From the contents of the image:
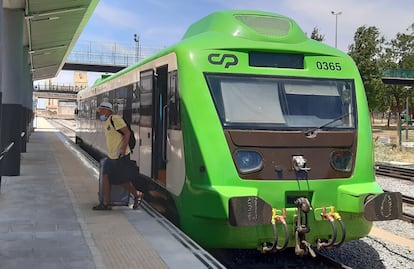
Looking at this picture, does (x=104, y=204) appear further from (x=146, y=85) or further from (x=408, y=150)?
(x=408, y=150)

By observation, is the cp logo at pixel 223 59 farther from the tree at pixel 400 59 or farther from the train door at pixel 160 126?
the tree at pixel 400 59

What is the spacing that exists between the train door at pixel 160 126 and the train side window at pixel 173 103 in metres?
0.38

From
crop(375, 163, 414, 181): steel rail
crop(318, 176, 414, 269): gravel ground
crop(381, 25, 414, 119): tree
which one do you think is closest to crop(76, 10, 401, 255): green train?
crop(318, 176, 414, 269): gravel ground

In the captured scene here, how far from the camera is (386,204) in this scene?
21.0 ft

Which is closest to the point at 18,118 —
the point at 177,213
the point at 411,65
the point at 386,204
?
the point at 177,213

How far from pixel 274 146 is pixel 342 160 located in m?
1.03

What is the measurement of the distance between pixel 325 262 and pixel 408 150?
84.4 feet

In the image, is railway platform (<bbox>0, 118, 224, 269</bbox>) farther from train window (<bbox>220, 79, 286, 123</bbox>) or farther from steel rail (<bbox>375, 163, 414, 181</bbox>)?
steel rail (<bbox>375, 163, 414, 181</bbox>)

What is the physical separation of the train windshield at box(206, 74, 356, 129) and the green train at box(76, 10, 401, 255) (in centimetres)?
1

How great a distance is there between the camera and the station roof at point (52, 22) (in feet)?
48.3

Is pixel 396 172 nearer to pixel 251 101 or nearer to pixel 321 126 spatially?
pixel 321 126

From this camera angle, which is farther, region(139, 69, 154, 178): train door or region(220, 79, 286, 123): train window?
region(139, 69, 154, 178): train door

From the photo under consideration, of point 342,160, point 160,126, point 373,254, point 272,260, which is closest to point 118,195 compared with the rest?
point 160,126

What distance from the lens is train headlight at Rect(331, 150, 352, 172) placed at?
673 cm
